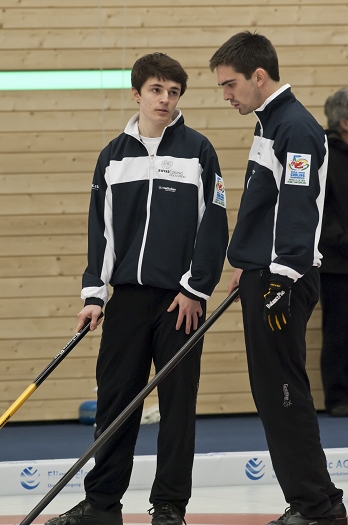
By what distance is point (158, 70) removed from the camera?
9.53ft

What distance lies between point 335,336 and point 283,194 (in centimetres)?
248

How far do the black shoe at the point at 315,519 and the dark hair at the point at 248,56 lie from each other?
1.30m

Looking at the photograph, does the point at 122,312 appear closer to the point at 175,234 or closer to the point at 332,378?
the point at 175,234

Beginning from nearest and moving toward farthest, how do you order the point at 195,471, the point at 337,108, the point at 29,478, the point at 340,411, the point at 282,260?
the point at 282,260 < the point at 29,478 < the point at 195,471 < the point at 337,108 < the point at 340,411

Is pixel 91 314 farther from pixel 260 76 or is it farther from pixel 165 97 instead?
pixel 260 76

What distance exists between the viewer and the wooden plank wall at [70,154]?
16.1 ft

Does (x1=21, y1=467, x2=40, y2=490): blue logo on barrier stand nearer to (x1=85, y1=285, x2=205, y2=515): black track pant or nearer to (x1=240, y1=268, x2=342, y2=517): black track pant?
(x1=85, y1=285, x2=205, y2=515): black track pant

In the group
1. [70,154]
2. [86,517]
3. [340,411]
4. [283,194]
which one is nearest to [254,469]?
[86,517]

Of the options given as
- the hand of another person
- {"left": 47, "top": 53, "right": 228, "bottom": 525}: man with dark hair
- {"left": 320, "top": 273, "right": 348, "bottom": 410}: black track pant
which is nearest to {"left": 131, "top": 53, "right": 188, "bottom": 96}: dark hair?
{"left": 47, "top": 53, "right": 228, "bottom": 525}: man with dark hair

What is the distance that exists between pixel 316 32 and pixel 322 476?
320cm

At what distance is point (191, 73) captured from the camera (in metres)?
5.02

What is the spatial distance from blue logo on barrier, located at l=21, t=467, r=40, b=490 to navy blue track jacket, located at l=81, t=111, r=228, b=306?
0.95 meters

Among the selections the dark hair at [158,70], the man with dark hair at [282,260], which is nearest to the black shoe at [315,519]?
the man with dark hair at [282,260]

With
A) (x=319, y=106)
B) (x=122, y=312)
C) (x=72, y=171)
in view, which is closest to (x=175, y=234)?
(x=122, y=312)
